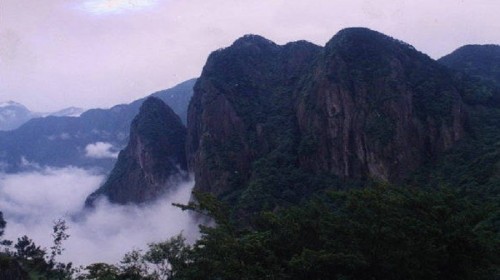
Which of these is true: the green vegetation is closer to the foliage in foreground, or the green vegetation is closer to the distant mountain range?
the distant mountain range

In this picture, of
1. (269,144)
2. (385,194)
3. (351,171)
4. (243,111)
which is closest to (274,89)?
(243,111)

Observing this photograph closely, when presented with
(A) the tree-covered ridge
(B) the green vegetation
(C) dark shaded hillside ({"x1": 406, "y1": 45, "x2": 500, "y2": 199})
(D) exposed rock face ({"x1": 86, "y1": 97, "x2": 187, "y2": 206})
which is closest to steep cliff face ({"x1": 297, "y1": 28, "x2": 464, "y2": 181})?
(A) the tree-covered ridge

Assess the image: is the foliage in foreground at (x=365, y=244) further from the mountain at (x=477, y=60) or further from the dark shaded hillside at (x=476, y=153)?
the mountain at (x=477, y=60)

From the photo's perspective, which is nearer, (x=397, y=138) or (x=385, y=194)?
(x=385, y=194)

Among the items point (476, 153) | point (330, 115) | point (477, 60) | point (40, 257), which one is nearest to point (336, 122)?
point (330, 115)

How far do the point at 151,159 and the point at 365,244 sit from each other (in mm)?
101750

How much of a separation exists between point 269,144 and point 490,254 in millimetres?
76402

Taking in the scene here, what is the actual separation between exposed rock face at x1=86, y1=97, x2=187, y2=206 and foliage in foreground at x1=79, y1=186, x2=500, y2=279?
307 feet

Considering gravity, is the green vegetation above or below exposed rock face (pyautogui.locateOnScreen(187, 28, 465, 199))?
below

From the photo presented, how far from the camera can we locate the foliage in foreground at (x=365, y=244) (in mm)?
21891

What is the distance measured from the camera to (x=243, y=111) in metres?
106

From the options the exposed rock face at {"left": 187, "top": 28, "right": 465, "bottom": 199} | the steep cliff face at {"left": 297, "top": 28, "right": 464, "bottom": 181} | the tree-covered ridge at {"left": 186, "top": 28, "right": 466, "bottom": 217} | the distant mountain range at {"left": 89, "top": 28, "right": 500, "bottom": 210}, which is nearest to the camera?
the distant mountain range at {"left": 89, "top": 28, "right": 500, "bottom": 210}

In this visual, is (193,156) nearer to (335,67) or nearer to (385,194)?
(335,67)

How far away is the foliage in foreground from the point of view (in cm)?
2189
